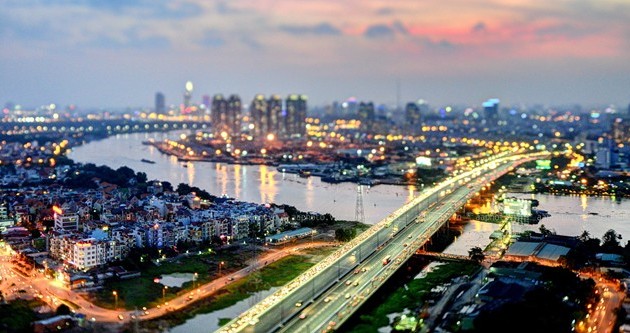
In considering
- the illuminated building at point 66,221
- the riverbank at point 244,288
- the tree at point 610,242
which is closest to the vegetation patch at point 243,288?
the riverbank at point 244,288

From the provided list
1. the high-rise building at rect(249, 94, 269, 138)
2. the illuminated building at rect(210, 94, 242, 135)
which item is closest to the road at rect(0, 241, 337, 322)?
the high-rise building at rect(249, 94, 269, 138)

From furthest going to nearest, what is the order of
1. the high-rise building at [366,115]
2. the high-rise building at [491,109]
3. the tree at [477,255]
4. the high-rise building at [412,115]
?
1. the high-rise building at [491,109]
2. the high-rise building at [412,115]
3. the high-rise building at [366,115]
4. the tree at [477,255]

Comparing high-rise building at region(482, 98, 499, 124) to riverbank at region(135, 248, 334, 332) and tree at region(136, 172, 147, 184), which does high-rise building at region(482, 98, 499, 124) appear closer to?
tree at region(136, 172, 147, 184)

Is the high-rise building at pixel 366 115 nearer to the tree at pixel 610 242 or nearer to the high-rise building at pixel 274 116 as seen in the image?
the high-rise building at pixel 274 116

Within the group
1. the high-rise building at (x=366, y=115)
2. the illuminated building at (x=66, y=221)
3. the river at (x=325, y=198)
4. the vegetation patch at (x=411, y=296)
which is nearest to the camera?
the vegetation patch at (x=411, y=296)

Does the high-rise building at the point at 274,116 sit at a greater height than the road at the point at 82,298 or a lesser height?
greater

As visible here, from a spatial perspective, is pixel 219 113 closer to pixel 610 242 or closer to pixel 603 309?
pixel 610 242

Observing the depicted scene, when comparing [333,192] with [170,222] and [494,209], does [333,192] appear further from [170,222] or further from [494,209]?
[170,222]
